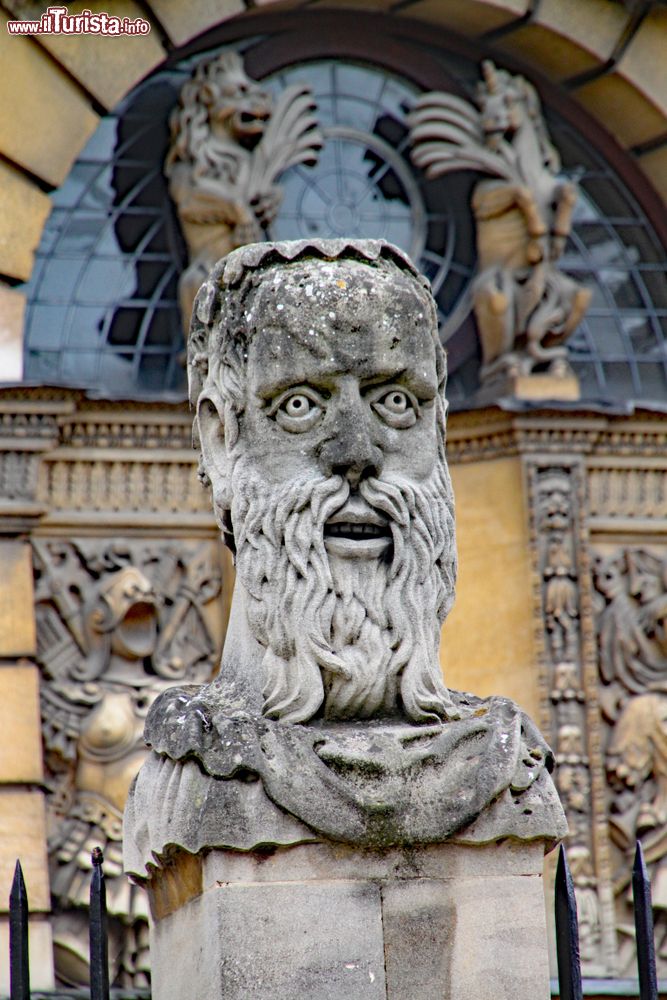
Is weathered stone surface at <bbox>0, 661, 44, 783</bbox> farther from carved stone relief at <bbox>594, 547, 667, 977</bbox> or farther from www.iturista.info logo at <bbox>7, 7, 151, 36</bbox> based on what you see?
www.iturista.info logo at <bbox>7, 7, 151, 36</bbox>

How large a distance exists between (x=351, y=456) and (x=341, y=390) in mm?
165

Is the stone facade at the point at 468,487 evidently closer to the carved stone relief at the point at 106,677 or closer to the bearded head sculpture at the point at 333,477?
the carved stone relief at the point at 106,677

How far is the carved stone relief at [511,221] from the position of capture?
11.0m

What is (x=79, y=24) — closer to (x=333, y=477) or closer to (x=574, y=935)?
(x=333, y=477)

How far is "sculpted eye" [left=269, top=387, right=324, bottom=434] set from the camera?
207 inches

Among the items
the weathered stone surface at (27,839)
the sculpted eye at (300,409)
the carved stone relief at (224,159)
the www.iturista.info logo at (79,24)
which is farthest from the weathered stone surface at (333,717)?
the carved stone relief at (224,159)

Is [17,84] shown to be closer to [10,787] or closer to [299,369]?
[10,787]

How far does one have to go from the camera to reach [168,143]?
11031mm

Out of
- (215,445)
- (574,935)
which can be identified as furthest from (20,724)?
(574,935)

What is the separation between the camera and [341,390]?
525 centimetres

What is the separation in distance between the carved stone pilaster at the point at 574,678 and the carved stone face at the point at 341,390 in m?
5.28

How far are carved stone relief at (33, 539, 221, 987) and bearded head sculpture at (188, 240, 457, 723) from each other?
481 centimetres

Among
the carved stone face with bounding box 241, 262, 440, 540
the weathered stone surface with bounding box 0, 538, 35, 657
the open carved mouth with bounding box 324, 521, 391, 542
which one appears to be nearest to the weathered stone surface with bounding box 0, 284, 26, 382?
the weathered stone surface with bounding box 0, 538, 35, 657

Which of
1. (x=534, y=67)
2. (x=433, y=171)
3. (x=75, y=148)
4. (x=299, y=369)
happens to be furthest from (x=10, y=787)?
(x=299, y=369)
